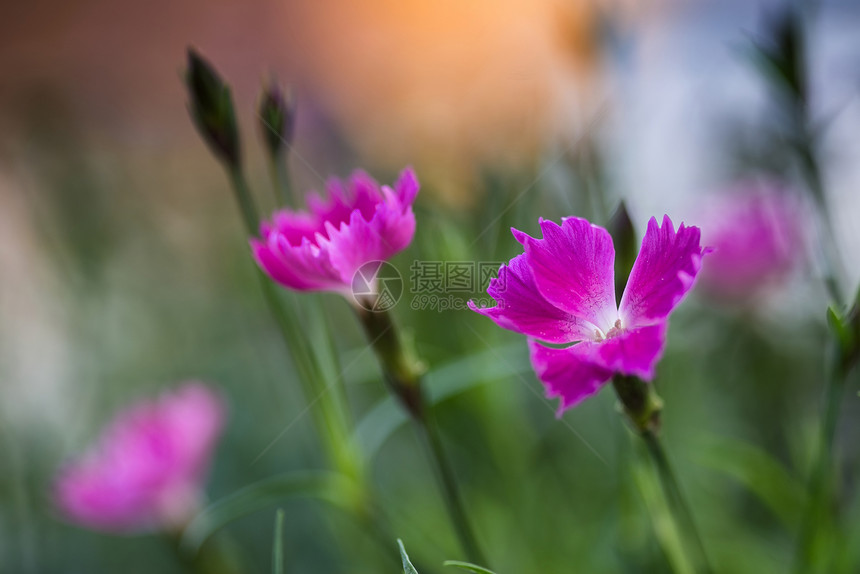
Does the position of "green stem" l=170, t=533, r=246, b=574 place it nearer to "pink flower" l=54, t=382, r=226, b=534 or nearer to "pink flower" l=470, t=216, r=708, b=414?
"pink flower" l=54, t=382, r=226, b=534

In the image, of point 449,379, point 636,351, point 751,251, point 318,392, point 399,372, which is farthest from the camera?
point 751,251

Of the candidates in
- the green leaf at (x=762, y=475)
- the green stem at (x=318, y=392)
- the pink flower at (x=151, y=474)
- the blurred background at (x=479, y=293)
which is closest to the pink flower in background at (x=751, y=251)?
the blurred background at (x=479, y=293)

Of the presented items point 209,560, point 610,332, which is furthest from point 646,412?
point 209,560

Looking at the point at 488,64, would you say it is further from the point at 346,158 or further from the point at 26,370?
the point at 26,370

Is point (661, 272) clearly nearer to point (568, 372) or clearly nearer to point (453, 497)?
point (568, 372)

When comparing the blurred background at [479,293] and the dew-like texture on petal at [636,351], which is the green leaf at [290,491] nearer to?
the blurred background at [479,293]

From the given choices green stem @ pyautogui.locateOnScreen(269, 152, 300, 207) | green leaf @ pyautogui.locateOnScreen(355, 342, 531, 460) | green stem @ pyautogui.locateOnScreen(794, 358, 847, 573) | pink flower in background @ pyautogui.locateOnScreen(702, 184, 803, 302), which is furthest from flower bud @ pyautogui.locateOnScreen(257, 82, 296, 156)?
pink flower in background @ pyautogui.locateOnScreen(702, 184, 803, 302)

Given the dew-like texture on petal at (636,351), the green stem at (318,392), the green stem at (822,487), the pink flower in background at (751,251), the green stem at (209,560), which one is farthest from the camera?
the pink flower in background at (751,251)

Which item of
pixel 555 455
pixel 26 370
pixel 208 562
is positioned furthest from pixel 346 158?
pixel 208 562
